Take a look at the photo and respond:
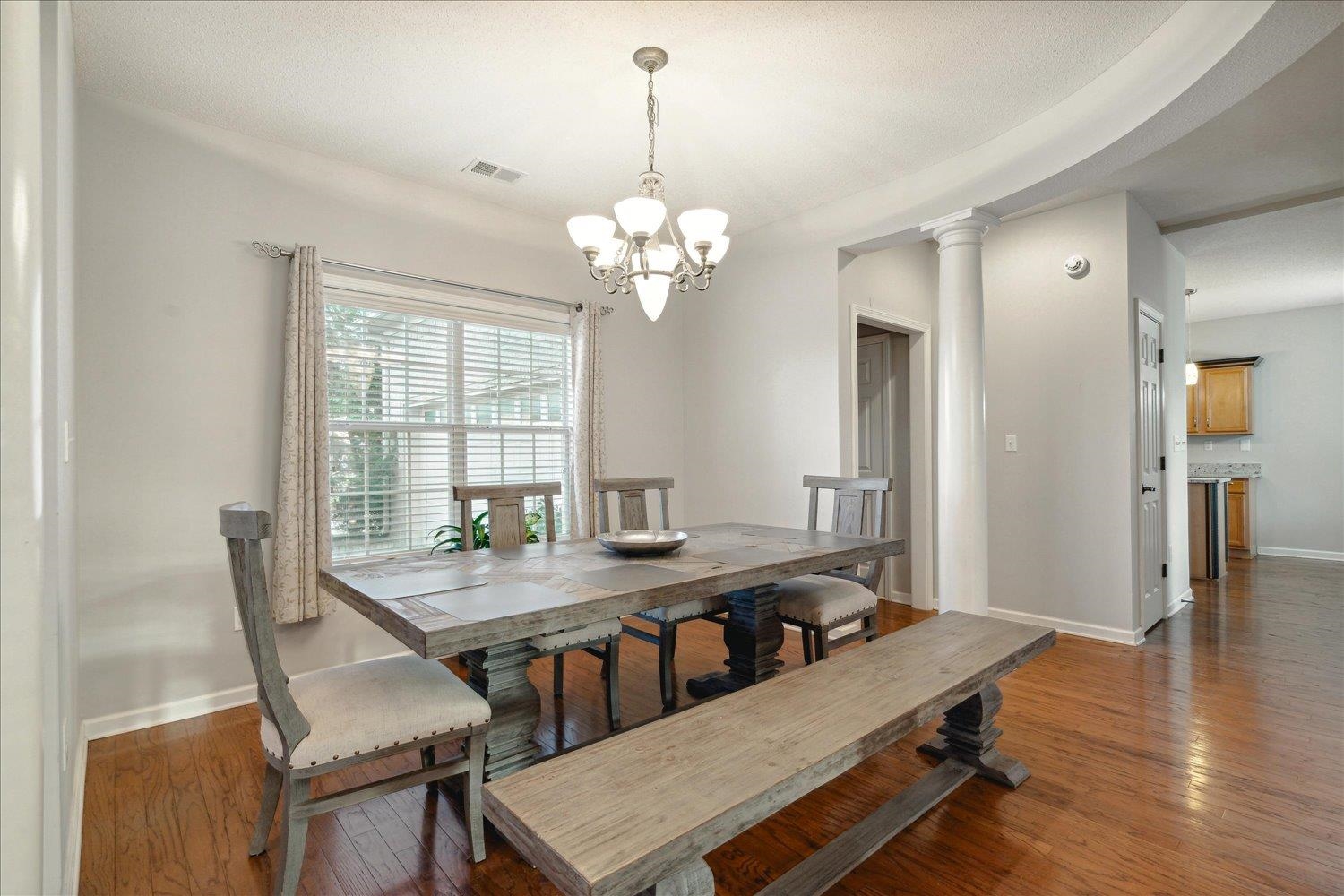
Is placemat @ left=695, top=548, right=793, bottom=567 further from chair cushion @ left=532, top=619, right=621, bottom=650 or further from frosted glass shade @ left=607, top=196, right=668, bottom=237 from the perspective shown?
frosted glass shade @ left=607, top=196, right=668, bottom=237

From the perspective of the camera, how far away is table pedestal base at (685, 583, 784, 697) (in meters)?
2.80

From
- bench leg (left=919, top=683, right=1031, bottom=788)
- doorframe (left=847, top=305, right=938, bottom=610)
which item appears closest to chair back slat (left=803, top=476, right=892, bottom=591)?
bench leg (left=919, top=683, right=1031, bottom=788)

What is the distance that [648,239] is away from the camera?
8.07ft

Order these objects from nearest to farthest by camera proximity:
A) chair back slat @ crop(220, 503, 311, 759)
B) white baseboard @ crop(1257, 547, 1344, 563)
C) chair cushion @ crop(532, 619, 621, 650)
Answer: chair back slat @ crop(220, 503, 311, 759) < chair cushion @ crop(532, 619, 621, 650) < white baseboard @ crop(1257, 547, 1344, 563)

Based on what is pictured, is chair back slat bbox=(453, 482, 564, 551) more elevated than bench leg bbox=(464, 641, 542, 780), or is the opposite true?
chair back slat bbox=(453, 482, 564, 551)

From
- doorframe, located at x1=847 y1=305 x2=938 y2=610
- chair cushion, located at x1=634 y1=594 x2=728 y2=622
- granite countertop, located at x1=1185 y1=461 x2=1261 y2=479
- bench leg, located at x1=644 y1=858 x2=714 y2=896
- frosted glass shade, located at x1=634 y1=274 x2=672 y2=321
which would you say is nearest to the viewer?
bench leg, located at x1=644 y1=858 x2=714 y2=896

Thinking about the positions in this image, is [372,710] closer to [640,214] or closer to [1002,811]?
[640,214]

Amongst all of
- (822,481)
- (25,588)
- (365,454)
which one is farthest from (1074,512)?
(25,588)

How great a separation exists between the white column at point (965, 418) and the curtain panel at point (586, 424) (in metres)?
2.13

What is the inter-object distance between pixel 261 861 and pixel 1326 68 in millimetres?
4796

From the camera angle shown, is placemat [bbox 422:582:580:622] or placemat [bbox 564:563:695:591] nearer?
placemat [bbox 422:582:580:622]

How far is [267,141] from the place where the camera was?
319 centimetres

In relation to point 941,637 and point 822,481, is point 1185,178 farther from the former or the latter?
point 941,637

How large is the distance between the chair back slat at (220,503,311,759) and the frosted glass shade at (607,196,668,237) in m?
1.52
